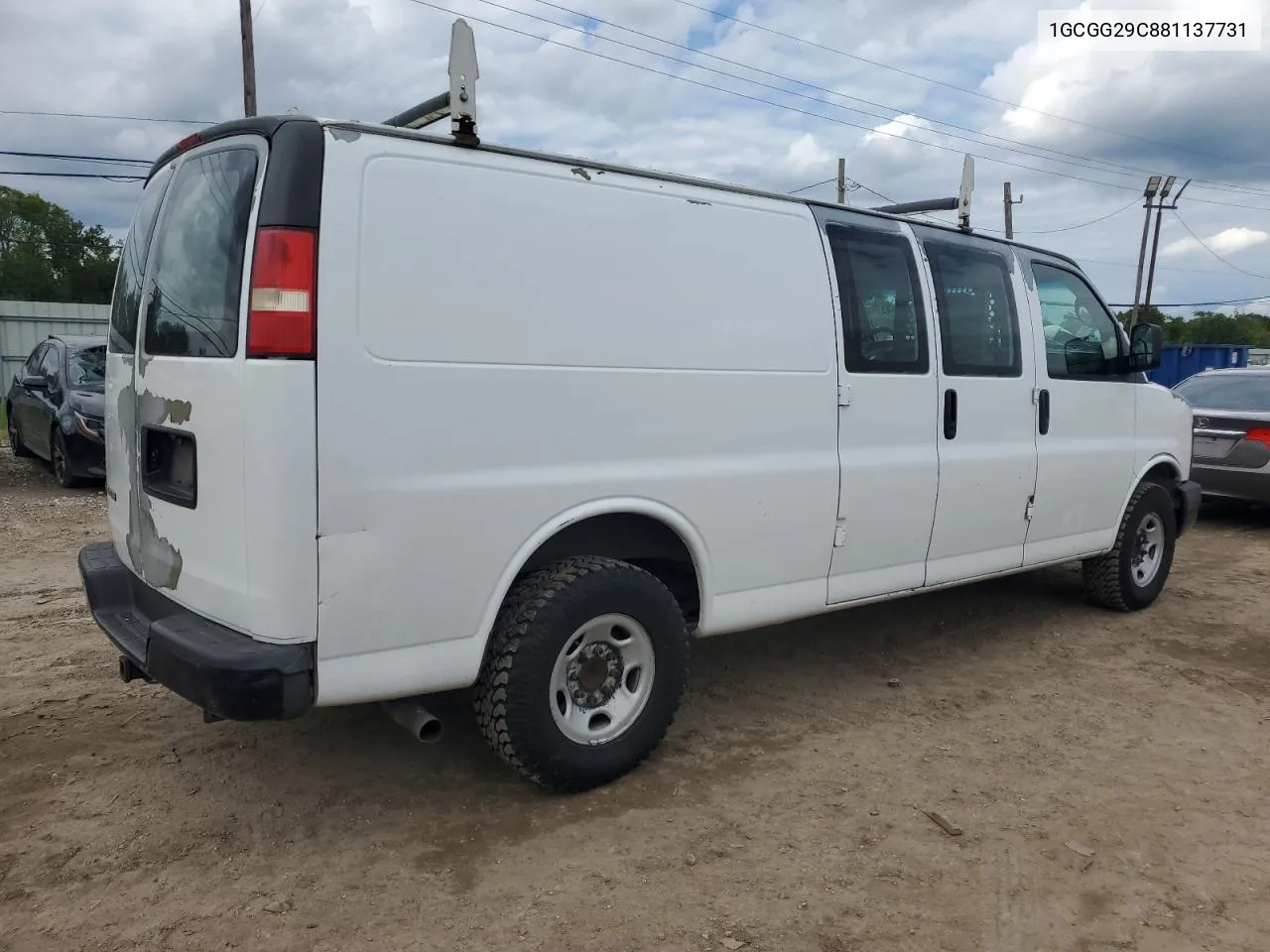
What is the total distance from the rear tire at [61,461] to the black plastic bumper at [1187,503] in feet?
32.7

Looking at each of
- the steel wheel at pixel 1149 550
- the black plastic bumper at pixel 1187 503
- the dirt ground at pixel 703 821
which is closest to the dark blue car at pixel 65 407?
the dirt ground at pixel 703 821

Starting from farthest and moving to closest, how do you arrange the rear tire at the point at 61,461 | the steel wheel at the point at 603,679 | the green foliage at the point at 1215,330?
the green foliage at the point at 1215,330 < the rear tire at the point at 61,461 < the steel wheel at the point at 603,679

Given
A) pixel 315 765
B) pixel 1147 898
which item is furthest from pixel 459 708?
pixel 1147 898

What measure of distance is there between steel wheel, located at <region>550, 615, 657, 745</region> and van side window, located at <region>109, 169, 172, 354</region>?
1884mm

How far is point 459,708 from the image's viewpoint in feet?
13.7

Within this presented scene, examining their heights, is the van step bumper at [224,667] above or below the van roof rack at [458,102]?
below

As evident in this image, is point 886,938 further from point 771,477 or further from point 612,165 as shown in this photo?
point 612,165

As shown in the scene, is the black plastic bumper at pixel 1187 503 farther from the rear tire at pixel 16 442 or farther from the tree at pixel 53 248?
the tree at pixel 53 248

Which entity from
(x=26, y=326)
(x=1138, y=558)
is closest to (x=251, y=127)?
(x=1138, y=558)

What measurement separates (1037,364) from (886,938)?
338 cm

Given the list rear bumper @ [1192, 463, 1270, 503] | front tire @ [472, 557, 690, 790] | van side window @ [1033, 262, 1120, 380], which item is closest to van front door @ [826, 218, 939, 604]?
front tire @ [472, 557, 690, 790]

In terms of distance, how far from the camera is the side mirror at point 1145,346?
5.54m

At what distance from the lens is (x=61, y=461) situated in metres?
10.1

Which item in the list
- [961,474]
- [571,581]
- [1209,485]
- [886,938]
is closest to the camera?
[886,938]
